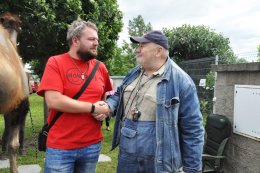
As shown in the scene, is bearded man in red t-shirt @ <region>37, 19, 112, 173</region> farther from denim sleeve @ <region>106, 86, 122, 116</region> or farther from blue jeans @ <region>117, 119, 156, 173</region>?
blue jeans @ <region>117, 119, 156, 173</region>

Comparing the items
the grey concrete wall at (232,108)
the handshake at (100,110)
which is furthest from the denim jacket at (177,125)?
the grey concrete wall at (232,108)

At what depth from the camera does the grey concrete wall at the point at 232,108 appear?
14.3 ft

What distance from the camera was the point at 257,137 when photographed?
4250mm

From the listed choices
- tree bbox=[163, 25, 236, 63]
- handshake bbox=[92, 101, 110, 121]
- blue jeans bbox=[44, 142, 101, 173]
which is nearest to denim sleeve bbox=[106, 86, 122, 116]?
handshake bbox=[92, 101, 110, 121]

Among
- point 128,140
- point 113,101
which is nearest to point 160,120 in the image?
point 128,140

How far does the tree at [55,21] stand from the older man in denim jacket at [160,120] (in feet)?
13.0

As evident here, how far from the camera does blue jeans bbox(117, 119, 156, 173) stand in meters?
2.93

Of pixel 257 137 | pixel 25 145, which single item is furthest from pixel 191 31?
pixel 257 137

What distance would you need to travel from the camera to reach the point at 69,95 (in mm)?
3086

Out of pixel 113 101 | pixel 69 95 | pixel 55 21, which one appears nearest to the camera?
pixel 69 95

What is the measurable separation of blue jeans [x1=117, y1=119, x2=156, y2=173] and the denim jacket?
103mm

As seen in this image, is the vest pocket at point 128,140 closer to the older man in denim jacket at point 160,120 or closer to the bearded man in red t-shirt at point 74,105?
the older man in denim jacket at point 160,120

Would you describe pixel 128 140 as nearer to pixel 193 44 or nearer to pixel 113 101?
pixel 113 101

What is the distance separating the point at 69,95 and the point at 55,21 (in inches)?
163
